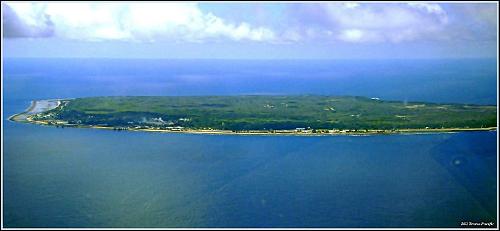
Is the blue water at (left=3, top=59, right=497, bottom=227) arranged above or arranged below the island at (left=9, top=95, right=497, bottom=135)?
below

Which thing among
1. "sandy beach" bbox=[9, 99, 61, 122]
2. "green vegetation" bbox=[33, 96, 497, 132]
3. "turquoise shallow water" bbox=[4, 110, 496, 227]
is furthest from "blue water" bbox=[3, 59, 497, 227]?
"sandy beach" bbox=[9, 99, 61, 122]

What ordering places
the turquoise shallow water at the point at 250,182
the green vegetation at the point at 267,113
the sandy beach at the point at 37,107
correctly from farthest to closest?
1. the sandy beach at the point at 37,107
2. the green vegetation at the point at 267,113
3. the turquoise shallow water at the point at 250,182

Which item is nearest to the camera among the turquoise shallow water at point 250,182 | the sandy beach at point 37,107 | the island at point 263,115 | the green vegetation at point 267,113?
the turquoise shallow water at point 250,182

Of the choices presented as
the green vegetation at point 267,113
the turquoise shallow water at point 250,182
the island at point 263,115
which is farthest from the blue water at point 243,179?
the green vegetation at point 267,113

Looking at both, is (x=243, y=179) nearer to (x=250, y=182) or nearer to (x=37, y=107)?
(x=250, y=182)

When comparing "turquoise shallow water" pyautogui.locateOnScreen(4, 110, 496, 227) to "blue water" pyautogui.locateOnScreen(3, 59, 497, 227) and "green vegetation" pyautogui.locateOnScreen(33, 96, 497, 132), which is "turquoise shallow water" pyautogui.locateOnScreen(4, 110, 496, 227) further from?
"green vegetation" pyautogui.locateOnScreen(33, 96, 497, 132)

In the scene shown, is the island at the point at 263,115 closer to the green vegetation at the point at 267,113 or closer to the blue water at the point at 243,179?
the green vegetation at the point at 267,113

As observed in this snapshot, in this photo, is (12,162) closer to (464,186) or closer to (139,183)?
(139,183)

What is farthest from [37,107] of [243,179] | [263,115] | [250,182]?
[250,182]
